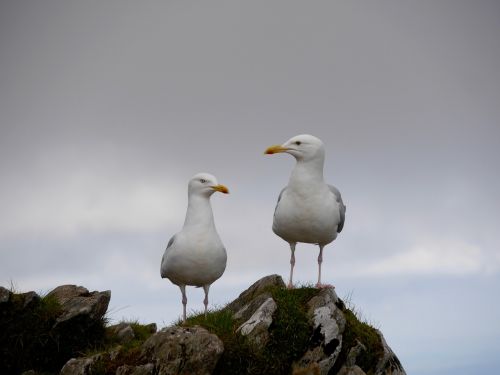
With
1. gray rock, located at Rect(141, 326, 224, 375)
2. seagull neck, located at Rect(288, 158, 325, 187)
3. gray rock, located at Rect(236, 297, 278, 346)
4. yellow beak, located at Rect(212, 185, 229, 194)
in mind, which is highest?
seagull neck, located at Rect(288, 158, 325, 187)

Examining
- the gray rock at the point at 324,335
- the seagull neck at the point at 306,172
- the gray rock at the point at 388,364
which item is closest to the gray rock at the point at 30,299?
the gray rock at the point at 324,335

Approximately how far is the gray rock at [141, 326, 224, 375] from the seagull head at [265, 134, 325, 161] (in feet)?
18.6

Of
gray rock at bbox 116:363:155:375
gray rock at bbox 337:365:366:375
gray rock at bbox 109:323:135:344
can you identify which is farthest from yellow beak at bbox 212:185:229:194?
gray rock at bbox 116:363:155:375

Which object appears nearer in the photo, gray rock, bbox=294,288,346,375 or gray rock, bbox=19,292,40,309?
gray rock, bbox=294,288,346,375

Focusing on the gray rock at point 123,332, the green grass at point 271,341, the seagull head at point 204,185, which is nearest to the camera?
the green grass at point 271,341

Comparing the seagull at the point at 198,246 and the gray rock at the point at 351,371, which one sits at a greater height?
the seagull at the point at 198,246

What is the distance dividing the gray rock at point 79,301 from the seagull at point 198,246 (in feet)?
6.95

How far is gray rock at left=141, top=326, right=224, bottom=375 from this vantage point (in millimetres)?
15289

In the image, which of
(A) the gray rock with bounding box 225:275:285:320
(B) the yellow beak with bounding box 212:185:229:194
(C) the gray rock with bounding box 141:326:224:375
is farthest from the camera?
(A) the gray rock with bounding box 225:275:285:320

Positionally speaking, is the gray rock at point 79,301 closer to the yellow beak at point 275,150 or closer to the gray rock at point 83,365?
the gray rock at point 83,365

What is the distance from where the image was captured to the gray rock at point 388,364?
18.9 meters

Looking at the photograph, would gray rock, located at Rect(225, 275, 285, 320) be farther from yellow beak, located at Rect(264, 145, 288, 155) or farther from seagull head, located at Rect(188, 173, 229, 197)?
yellow beak, located at Rect(264, 145, 288, 155)

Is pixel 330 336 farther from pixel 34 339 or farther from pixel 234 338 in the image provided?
pixel 34 339

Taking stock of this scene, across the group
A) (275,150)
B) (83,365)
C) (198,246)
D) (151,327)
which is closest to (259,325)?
(198,246)
